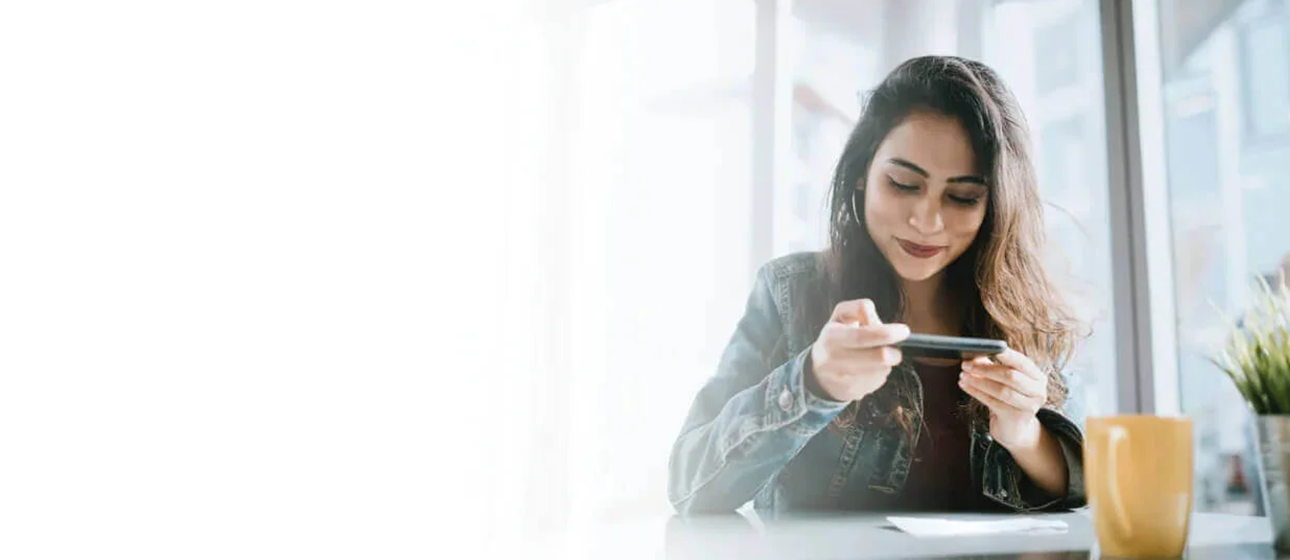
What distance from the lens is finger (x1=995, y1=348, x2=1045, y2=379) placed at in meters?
1.25

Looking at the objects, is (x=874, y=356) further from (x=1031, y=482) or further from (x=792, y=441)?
(x=1031, y=482)

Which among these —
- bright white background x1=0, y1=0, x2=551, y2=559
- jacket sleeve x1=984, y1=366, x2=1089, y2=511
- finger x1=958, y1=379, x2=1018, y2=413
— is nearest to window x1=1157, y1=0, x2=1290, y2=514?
jacket sleeve x1=984, y1=366, x2=1089, y2=511

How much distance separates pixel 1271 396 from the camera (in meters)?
0.89

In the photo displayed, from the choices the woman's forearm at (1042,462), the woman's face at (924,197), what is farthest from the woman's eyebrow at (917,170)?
the woman's forearm at (1042,462)

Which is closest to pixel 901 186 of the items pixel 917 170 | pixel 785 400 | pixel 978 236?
pixel 917 170

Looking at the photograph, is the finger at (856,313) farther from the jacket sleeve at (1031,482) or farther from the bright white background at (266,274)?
the bright white background at (266,274)

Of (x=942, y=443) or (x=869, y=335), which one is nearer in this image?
(x=869, y=335)

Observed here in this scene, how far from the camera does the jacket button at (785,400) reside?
121 centimetres

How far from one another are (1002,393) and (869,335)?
0.23 metres

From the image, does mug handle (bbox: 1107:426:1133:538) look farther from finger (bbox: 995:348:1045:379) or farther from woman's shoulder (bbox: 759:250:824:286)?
woman's shoulder (bbox: 759:250:824:286)

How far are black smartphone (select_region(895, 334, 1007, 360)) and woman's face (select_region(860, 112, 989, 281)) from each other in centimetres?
12

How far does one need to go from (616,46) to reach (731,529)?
68cm

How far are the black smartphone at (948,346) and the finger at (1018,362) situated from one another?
15 millimetres

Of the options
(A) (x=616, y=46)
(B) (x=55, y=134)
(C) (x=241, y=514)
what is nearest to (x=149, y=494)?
(C) (x=241, y=514)
